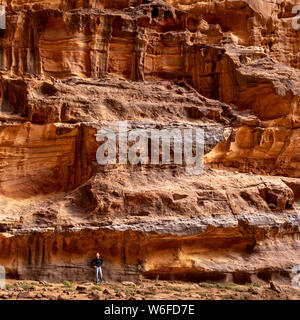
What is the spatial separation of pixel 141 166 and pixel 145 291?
4632mm

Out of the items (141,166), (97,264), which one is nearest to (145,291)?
(97,264)

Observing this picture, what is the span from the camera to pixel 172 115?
16781 mm

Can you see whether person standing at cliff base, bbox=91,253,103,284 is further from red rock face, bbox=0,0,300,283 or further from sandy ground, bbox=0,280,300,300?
red rock face, bbox=0,0,300,283

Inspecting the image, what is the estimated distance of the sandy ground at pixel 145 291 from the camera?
11.2 meters

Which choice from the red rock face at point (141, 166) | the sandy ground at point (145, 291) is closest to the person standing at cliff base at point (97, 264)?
the sandy ground at point (145, 291)

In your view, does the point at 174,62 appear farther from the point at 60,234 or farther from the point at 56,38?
the point at 60,234

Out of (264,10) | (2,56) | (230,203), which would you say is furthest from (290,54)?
(2,56)

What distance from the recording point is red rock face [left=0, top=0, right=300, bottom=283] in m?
13.7

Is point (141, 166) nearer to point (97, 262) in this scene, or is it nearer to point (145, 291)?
point (97, 262)

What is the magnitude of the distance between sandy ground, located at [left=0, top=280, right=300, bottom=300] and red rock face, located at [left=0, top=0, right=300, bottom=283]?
0.59 m

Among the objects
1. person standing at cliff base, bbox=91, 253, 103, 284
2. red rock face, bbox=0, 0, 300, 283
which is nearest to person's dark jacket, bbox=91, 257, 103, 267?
person standing at cliff base, bbox=91, 253, 103, 284

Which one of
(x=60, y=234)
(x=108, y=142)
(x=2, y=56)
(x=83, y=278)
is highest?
(x=2, y=56)

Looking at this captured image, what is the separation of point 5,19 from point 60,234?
10.4 m

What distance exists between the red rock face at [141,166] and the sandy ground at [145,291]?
23.1 inches
